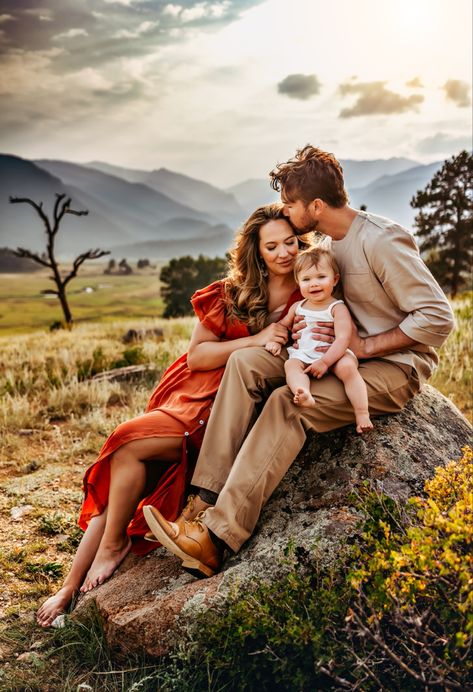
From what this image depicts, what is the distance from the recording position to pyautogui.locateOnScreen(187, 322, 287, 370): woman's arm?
13.5 ft

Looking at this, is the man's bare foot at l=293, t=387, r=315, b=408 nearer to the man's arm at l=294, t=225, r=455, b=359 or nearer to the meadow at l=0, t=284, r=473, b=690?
the man's arm at l=294, t=225, r=455, b=359

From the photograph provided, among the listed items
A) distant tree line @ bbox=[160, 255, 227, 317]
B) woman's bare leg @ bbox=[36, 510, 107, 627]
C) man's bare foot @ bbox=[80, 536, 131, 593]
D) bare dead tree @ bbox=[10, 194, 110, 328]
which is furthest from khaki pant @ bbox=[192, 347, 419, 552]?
distant tree line @ bbox=[160, 255, 227, 317]

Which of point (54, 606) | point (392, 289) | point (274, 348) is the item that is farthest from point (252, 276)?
point (54, 606)

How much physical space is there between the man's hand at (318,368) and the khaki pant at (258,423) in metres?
0.05

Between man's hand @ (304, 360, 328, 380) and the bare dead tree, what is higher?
the bare dead tree

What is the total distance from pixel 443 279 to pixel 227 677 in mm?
26751

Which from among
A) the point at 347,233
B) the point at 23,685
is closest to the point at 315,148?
the point at 347,233

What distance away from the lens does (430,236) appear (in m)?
27.8

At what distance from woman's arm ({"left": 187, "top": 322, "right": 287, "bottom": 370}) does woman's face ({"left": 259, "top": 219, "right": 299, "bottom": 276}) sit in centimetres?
42

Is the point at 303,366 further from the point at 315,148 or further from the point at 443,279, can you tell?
the point at 443,279

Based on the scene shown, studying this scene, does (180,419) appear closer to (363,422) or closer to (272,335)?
(272,335)

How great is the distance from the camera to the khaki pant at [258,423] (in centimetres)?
341

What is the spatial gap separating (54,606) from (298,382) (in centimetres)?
203

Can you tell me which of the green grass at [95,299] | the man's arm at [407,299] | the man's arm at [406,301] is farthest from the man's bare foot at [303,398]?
the green grass at [95,299]
